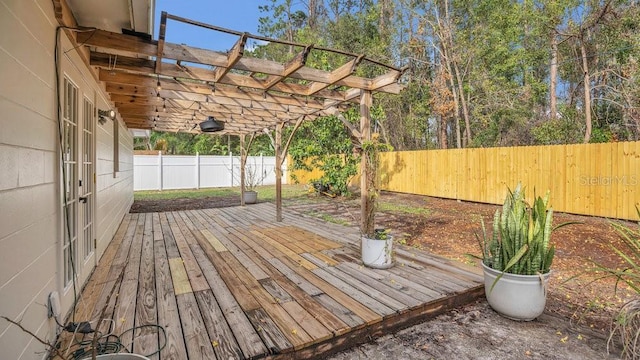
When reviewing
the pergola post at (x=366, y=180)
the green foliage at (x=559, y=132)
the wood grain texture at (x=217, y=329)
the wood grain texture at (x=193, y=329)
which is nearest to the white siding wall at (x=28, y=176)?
the wood grain texture at (x=193, y=329)

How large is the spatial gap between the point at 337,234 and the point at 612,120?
9775 mm

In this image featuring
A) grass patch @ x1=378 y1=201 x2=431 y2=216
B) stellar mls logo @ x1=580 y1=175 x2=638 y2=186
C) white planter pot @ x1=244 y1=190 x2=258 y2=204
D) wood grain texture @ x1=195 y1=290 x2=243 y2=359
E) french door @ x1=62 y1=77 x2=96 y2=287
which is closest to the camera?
wood grain texture @ x1=195 y1=290 x2=243 y2=359

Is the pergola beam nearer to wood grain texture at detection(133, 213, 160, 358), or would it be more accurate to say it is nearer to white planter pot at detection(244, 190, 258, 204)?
wood grain texture at detection(133, 213, 160, 358)

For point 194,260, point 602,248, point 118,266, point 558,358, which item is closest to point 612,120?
point 602,248

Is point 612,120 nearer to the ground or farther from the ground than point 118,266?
farther from the ground

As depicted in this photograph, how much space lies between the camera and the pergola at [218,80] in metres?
2.61

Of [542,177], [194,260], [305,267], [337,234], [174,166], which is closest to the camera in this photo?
[305,267]

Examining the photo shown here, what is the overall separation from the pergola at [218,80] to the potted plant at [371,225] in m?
0.13

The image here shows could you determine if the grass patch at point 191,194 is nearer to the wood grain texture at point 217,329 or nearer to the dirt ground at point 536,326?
the dirt ground at point 536,326

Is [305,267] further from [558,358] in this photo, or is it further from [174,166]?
[174,166]

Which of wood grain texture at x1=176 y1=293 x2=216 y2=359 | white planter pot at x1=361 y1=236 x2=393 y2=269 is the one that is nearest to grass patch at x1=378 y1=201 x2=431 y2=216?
white planter pot at x1=361 y1=236 x2=393 y2=269

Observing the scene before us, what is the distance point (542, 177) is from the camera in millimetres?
6777

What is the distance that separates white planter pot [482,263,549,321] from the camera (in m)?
2.19

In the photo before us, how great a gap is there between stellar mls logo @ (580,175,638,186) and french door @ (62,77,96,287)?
811cm
